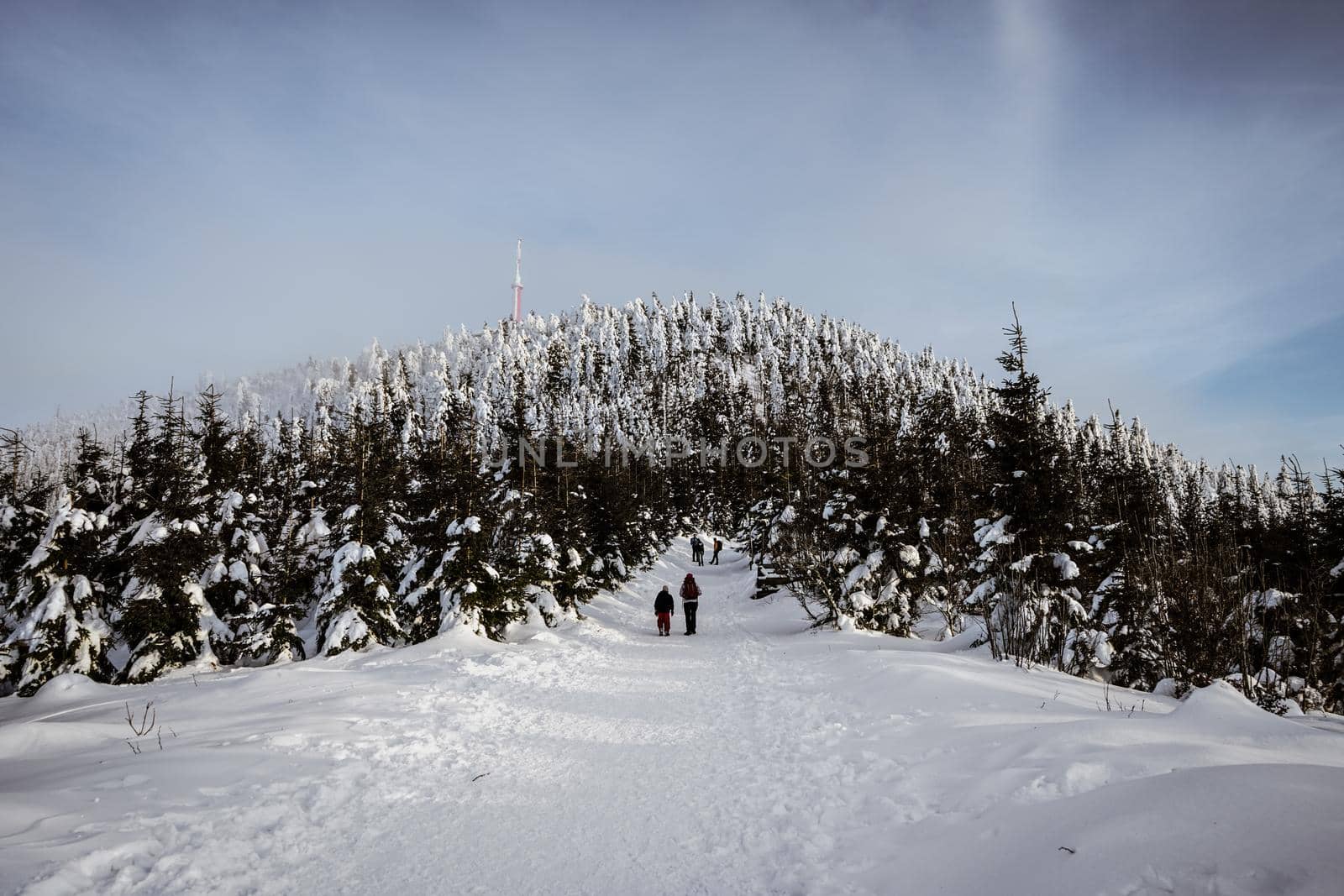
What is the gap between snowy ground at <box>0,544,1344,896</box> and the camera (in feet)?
10.8

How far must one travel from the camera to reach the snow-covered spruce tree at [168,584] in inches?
484

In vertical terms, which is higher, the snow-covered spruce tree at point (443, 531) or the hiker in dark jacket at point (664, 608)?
the snow-covered spruce tree at point (443, 531)

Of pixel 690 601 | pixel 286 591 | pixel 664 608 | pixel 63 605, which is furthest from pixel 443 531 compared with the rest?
pixel 63 605

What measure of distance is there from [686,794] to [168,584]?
13.5m

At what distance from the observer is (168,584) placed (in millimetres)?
12438

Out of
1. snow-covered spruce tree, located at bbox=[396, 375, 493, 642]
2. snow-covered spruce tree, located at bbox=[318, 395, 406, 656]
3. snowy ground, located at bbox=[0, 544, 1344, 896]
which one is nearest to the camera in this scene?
snowy ground, located at bbox=[0, 544, 1344, 896]

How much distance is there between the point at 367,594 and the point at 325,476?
28.8ft

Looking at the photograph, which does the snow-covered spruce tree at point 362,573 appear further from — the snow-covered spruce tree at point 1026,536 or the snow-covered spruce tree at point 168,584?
the snow-covered spruce tree at point 1026,536

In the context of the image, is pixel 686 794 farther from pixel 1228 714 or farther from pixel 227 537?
pixel 227 537

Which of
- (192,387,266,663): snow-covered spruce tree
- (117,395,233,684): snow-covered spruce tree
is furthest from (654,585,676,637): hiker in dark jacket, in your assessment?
(117,395,233,684): snow-covered spruce tree

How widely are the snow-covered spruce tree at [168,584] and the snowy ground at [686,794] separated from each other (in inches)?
161

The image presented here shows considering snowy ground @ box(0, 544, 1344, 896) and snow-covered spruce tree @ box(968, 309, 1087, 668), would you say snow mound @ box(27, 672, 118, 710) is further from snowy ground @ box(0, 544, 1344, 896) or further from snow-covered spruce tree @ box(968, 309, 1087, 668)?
snow-covered spruce tree @ box(968, 309, 1087, 668)

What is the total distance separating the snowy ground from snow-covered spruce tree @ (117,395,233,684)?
409 centimetres

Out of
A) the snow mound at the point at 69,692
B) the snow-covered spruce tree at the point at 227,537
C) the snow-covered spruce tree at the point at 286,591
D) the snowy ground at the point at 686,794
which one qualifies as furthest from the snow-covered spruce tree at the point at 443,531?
the snow mound at the point at 69,692
